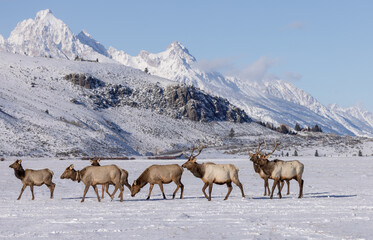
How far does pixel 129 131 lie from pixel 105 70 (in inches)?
1892

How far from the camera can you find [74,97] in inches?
5300

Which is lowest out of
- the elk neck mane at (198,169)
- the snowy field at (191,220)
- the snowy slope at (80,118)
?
the snowy field at (191,220)

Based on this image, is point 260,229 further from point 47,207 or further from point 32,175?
point 32,175

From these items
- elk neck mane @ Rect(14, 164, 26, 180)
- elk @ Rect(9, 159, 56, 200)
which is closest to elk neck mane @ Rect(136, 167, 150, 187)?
elk @ Rect(9, 159, 56, 200)

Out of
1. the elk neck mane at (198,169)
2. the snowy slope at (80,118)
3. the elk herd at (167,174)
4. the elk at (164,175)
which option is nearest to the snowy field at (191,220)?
the elk herd at (167,174)

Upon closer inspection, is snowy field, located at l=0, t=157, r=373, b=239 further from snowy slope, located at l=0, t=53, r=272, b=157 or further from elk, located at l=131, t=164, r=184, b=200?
snowy slope, located at l=0, t=53, r=272, b=157

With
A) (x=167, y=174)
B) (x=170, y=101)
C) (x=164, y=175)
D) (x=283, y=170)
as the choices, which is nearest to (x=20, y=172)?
(x=164, y=175)

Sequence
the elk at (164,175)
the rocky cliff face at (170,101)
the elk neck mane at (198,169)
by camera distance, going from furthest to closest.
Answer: the rocky cliff face at (170,101) → the elk at (164,175) → the elk neck mane at (198,169)

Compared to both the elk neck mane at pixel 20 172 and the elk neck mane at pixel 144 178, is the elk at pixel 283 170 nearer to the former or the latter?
the elk neck mane at pixel 144 178

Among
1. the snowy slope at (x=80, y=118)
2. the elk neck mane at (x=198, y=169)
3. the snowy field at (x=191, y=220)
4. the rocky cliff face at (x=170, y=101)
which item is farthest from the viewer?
the rocky cliff face at (x=170, y=101)

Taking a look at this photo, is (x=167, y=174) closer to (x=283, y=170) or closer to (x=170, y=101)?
(x=283, y=170)

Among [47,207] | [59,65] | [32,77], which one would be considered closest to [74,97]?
[32,77]

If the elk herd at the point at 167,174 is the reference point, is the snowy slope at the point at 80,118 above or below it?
above

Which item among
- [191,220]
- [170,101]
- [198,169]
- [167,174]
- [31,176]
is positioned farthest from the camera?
[170,101]
